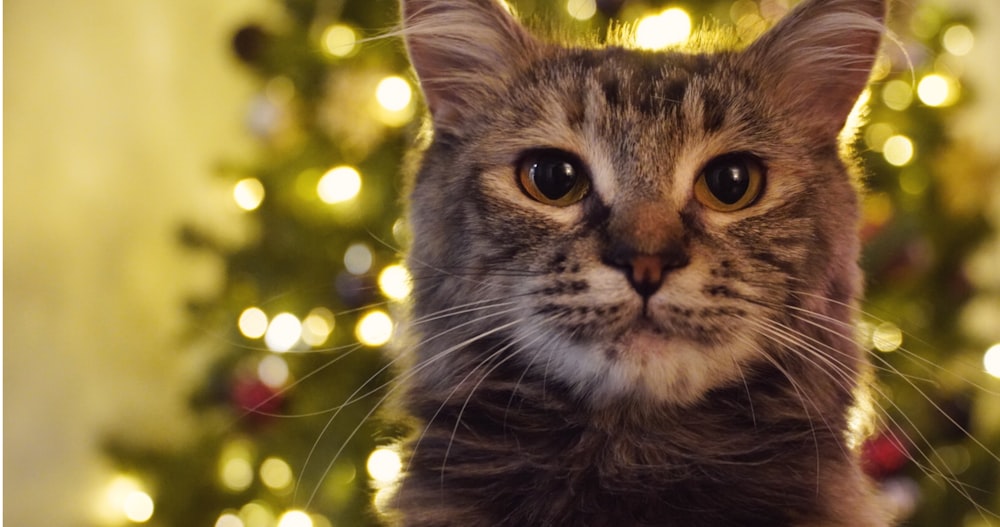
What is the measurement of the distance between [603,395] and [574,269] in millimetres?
119

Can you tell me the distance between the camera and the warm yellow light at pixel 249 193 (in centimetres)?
172

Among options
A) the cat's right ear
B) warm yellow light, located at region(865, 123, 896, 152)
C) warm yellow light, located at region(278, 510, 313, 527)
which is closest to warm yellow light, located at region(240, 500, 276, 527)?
warm yellow light, located at region(278, 510, 313, 527)

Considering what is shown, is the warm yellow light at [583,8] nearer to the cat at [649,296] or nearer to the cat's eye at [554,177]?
the cat at [649,296]

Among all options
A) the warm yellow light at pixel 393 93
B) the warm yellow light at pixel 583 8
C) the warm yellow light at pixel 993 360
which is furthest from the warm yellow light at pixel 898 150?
the warm yellow light at pixel 393 93

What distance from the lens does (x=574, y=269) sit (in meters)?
0.68

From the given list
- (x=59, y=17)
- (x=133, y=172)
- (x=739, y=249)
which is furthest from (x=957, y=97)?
(x=59, y=17)

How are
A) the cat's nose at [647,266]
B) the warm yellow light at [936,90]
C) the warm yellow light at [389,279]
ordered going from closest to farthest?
the cat's nose at [647,266], the warm yellow light at [389,279], the warm yellow light at [936,90]

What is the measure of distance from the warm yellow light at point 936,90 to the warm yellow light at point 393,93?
1065 mm

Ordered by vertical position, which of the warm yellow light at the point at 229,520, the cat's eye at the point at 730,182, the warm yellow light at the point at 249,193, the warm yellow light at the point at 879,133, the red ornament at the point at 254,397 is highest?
the warm yellow light at the point at 249,193

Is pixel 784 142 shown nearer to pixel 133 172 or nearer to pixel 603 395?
pixel 603 395

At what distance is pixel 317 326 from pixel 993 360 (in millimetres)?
1509

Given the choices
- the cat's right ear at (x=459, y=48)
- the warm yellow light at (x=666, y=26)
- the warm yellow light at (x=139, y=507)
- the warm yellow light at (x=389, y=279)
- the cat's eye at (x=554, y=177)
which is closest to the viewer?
the cat's eye at (x=554, y=177)

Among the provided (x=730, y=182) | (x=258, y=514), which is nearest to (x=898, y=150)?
(x=730, y=182)

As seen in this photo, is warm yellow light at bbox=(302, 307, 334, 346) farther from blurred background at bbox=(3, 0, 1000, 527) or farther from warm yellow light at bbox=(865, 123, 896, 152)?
warm yellow light at bbox=(865, 123, 896, 152)
